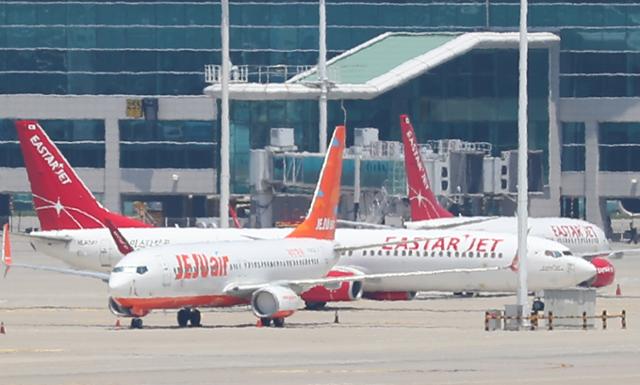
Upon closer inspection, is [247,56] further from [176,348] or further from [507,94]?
[176,348]

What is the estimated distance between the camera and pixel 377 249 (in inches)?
3565

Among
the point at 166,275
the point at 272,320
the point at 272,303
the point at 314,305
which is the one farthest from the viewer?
the point at 314,305

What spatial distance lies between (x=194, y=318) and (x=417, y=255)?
17342mm

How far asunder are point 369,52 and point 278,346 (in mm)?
90304

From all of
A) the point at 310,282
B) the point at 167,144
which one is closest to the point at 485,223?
the point at 310,282

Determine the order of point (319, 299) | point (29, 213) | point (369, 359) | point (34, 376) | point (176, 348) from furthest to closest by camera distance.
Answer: point (29, 213)
point (319, 299)
point (176, 348)
point (369, 359)
point (34, 376)

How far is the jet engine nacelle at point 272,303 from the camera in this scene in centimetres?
7562

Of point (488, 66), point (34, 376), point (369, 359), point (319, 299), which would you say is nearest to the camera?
point (34, 376)

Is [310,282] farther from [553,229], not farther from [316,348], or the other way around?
[553,229]

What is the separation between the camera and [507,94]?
15200cm

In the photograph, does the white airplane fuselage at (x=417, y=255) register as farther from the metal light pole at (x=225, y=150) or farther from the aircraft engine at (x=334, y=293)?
the metal light pole at (x=225, y=150)

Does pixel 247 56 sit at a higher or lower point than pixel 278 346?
higher

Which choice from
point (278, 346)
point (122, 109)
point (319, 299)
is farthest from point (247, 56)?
point (278, 346)

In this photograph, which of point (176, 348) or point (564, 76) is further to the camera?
point (564, 76)
